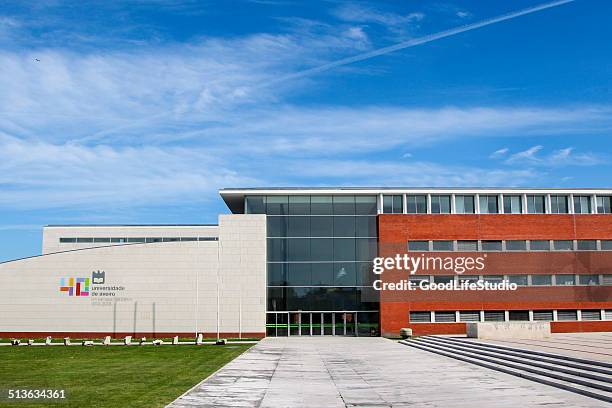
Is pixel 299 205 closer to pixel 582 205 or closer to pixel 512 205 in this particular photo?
pixel 512 205

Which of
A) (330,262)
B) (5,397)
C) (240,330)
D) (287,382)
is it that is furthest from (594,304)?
(5,397)

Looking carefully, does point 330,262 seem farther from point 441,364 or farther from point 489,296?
point 441,364

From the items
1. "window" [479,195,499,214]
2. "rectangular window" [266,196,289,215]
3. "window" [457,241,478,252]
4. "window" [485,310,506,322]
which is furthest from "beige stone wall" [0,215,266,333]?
"window" [479,195,499,214]

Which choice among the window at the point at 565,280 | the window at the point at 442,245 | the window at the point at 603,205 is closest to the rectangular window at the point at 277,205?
the window at the point at 442,245

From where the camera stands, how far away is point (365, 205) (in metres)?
58.6

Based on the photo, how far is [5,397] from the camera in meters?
18.3

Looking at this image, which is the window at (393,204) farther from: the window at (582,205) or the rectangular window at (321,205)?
the window at (582,205)

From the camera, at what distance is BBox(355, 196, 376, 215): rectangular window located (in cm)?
5838

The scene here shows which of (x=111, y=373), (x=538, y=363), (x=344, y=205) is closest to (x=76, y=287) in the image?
(x=344, y=205)

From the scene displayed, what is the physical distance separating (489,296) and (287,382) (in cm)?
3739

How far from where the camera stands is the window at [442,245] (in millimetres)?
57844

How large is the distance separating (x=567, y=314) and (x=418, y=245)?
1453 cm

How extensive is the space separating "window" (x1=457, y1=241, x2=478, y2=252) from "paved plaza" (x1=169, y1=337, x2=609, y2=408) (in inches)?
949

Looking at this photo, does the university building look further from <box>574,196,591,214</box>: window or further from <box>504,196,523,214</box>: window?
<box>574,196,591,214</box>: window
